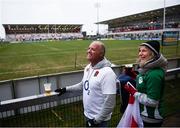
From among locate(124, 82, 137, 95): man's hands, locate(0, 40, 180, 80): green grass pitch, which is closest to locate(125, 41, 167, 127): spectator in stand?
locate(124, 82, 137, 95): man's hands

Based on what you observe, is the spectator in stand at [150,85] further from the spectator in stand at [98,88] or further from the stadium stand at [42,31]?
the stadium stand at [42,31]

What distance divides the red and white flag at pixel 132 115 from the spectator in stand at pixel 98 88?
23 cm

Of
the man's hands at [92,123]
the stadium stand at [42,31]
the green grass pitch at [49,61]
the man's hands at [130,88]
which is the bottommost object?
the green grass pitch at [49,61]

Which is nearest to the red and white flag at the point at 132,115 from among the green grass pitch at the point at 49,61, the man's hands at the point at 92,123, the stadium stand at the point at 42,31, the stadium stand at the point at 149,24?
the man's hands at the point at 92,123

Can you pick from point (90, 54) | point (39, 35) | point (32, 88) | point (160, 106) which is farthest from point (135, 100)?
point (39, 35)

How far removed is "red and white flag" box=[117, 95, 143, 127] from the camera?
2.84 meters

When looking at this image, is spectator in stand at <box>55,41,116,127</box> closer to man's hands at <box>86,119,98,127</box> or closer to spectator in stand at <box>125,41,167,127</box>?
man's hands at <box>86,119,98,127</box>

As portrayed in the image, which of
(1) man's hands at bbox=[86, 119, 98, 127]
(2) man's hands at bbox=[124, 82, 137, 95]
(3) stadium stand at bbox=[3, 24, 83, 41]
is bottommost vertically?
(1) man's hands at bbox=[86, 119, 98, 127]

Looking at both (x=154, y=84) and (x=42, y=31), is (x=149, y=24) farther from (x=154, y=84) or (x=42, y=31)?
(x=154, y=84)

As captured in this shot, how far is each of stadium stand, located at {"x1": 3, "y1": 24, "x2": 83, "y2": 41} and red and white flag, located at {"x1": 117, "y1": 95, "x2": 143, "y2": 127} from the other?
10726 cm

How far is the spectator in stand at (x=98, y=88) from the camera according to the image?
2.71 metres

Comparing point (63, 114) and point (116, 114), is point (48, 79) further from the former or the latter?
point (116, 114)

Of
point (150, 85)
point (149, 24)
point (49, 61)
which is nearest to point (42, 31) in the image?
point (149, 24)

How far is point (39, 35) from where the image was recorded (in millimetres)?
114938
